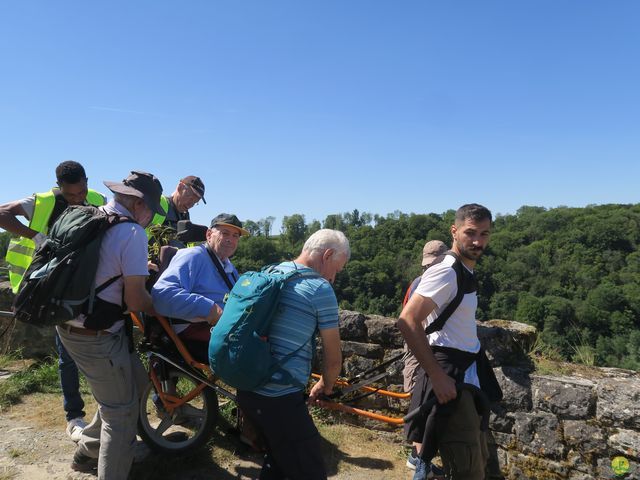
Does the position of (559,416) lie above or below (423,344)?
below

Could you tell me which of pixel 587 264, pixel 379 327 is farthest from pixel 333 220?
pixel 379 327

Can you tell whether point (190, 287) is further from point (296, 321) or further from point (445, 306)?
point (445, 306)

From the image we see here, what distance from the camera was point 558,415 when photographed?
3.09 metres

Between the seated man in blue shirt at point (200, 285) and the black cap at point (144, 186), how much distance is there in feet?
1.88

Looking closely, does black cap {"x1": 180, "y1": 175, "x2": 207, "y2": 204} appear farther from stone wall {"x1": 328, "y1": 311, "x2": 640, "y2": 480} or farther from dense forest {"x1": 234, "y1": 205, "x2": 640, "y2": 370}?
dense forest {"x1": 234, "y1": 205, "x2": 640, "y2": 370}

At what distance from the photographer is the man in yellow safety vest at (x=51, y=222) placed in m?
3.38

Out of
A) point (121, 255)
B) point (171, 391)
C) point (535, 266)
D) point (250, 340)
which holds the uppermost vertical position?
point (121, 255)

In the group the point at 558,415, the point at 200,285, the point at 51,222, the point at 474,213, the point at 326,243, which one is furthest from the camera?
the point at 51,222

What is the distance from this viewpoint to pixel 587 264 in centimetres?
6481

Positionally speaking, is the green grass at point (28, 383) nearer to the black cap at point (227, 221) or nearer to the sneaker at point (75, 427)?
the sneaker at point (75, 427)

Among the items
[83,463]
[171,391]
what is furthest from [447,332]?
[83,463]

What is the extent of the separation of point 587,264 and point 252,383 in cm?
7437

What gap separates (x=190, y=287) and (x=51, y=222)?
1.33 meters

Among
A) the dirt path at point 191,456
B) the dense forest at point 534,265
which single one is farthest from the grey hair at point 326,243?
Result: the dense forest at point 534,265
